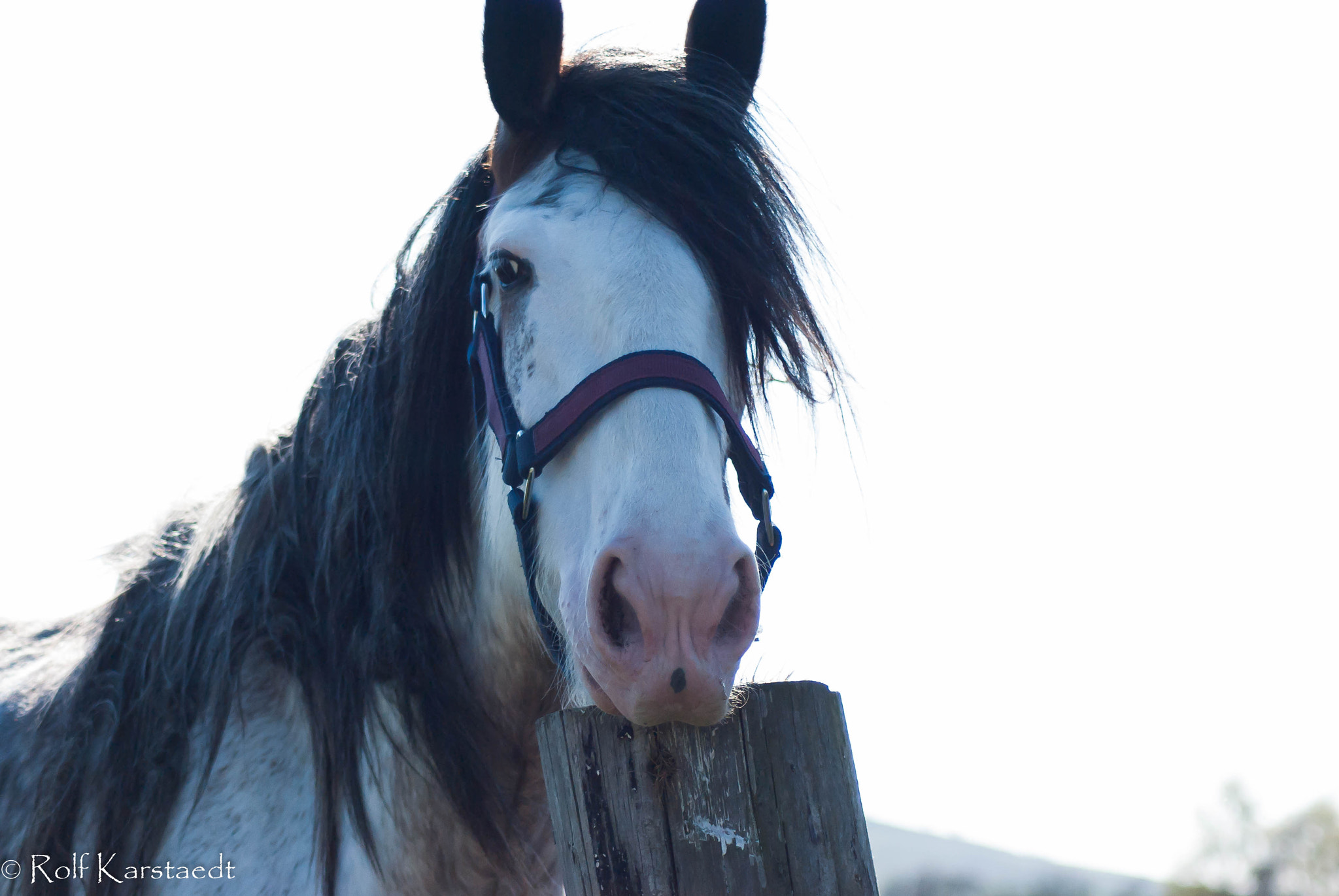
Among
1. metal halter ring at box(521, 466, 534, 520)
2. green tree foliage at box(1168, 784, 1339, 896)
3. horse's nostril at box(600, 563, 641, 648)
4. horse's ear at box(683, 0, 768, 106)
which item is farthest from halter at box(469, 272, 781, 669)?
green tree foliage at box(1168, 784, 1339, 896)

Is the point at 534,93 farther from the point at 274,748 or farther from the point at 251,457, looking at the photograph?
the point at 274,748

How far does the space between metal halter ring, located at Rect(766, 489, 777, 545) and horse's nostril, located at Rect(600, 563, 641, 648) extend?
59 centimetres

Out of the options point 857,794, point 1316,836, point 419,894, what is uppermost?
point 857,794

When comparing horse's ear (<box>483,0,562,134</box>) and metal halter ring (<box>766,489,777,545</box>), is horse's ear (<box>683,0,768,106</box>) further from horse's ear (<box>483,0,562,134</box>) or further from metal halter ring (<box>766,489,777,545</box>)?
metal halter ring (<box>766,489,777,545</box>)

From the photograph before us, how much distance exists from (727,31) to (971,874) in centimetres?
1732

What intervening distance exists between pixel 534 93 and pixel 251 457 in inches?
52.2

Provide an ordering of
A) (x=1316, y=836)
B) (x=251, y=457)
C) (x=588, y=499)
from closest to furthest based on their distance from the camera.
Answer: (x=588, y=499) < (x=251, y=457) < (x=1316, y=836)

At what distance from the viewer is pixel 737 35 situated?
117 inches

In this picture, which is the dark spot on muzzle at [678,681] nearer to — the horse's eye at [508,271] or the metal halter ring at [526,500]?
the metal halter ring at [526,500]

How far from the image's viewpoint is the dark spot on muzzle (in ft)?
5.46

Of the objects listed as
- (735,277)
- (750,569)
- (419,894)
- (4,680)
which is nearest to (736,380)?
(735,277)

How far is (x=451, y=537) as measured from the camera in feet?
8.47

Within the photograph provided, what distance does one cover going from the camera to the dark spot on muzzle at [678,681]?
5.46 feet

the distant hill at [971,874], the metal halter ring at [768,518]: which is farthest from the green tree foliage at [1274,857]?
the metal halter ring at [768,518]
